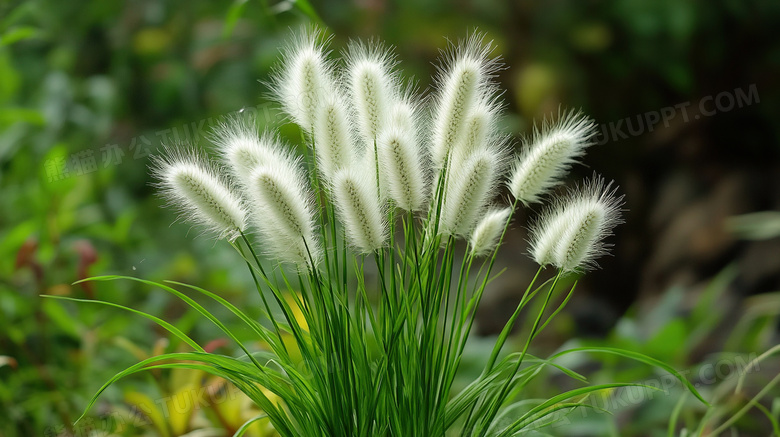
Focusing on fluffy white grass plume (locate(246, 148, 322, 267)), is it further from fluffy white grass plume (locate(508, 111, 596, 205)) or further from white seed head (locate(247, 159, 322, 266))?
fluffy white grass plume (locate(508, 111, 596, 205))

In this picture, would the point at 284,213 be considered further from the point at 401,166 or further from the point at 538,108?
the point at 538,108

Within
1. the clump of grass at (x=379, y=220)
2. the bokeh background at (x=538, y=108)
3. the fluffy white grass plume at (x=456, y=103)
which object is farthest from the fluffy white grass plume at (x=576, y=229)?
the bokeh background at (x=538, y=108)

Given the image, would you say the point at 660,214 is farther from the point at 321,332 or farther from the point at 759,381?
the point at 321,332

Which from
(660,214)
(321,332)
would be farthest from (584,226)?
(660,214)

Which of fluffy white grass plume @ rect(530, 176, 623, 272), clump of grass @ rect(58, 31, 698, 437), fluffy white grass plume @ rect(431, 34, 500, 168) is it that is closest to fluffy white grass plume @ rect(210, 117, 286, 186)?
clump of grass @ rect(58, 31, 698, 437)

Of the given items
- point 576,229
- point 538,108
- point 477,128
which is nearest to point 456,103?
point 477,128

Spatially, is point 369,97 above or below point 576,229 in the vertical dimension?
above
